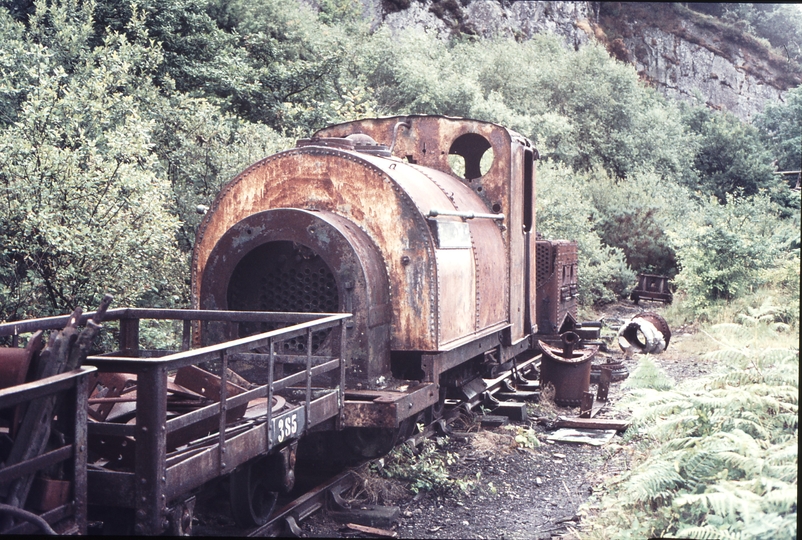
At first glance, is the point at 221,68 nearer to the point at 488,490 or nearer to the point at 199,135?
the point at 199,135

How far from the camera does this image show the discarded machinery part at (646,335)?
13211mm

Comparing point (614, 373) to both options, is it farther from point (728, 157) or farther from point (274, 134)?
point (728, 157)

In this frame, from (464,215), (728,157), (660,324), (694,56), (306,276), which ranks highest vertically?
(694,56)

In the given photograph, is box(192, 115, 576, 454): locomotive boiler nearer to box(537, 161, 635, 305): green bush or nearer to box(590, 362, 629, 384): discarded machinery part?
box(590, 362, 629, 384): discarded machinery part

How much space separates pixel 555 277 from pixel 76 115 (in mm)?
Answer: 6672

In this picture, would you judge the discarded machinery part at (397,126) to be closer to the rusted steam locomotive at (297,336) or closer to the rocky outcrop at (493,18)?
the rusted steam locomotive at (297,336)

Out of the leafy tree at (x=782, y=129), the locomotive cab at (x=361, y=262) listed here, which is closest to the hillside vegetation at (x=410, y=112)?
the leafy tree at (x=782, y=129)

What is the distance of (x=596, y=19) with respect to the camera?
127 ft

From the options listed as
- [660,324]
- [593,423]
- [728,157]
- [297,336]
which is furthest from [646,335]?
[728,157]

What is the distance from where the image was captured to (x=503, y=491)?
6.30 metres

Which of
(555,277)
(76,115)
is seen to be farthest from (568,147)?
(76,115)

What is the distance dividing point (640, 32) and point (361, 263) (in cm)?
3675

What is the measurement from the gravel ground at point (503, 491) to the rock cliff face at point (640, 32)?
21216 millimetres

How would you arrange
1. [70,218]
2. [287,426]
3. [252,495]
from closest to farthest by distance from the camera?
[287,426]
[252,495]
[70,218]
